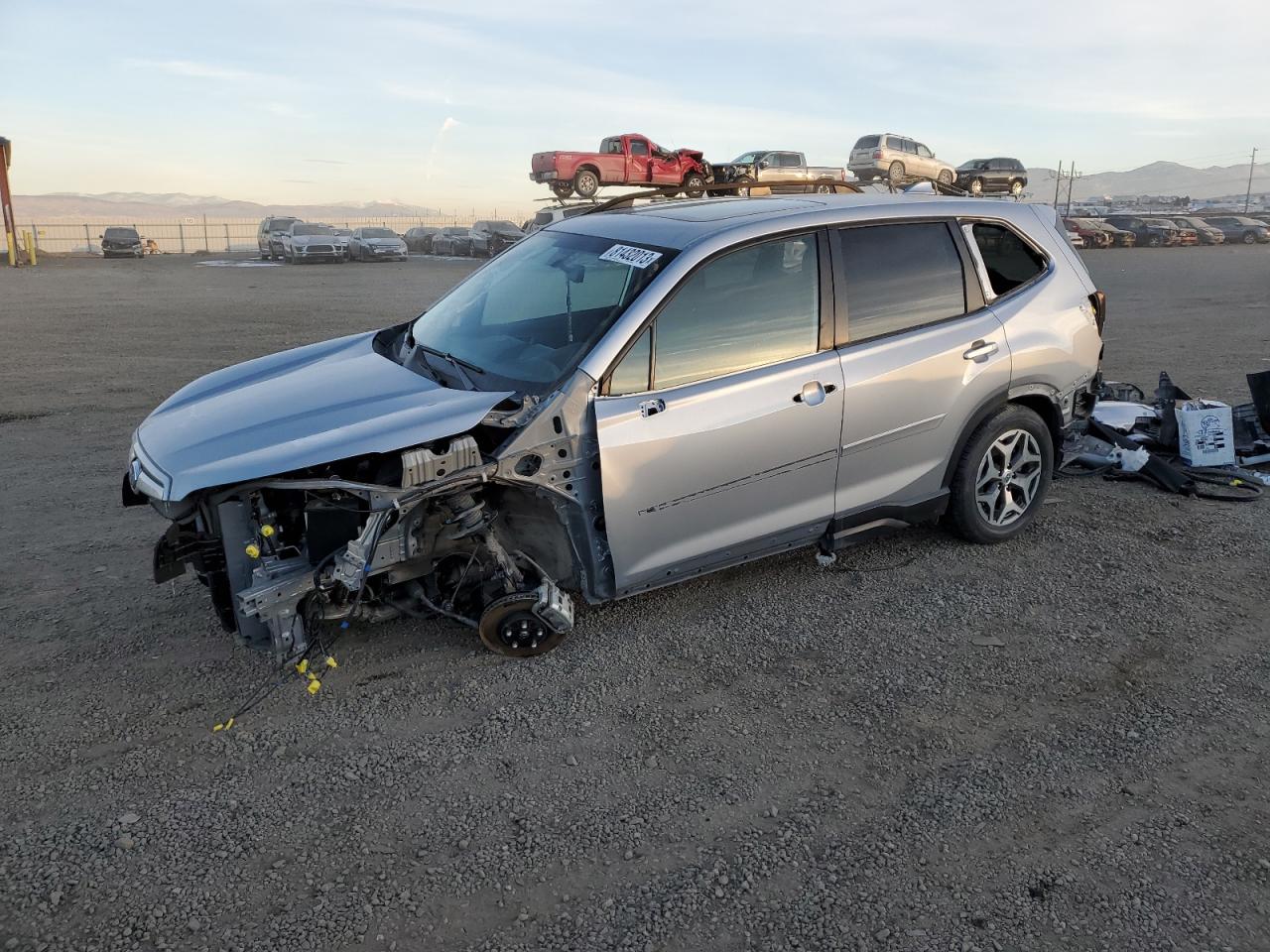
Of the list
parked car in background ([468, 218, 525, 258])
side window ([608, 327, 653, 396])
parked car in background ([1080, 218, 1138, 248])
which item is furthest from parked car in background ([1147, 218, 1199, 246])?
side window ([608, 327, 653, 396])

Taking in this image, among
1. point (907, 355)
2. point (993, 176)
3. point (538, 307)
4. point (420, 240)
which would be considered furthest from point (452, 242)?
point (907, 355)

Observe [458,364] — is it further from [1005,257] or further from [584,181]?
[584,181]

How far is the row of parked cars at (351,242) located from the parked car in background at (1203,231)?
31.1m

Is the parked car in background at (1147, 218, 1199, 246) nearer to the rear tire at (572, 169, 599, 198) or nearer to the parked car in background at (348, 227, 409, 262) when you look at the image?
the rear tire at (572, 169, 599, 198)

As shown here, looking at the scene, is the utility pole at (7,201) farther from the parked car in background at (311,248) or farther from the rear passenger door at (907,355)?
the rear passenger door at (907,355)

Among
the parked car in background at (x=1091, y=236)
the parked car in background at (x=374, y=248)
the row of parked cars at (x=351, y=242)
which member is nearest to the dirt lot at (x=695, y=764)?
the row of parked cars at (x=351, y=242)

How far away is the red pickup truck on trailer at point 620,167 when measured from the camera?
28.3 m

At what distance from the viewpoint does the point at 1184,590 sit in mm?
4750

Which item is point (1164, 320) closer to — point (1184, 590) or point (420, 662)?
point (1184, 590)

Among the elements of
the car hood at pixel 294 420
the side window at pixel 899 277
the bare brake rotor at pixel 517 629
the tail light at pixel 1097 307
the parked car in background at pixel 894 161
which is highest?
the parked car in background at pixel 894 161

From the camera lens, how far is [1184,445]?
653 cm

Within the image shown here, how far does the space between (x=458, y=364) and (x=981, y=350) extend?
270cm

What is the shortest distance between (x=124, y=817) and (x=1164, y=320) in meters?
16.2

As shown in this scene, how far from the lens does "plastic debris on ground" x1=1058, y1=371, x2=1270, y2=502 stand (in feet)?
20.4
